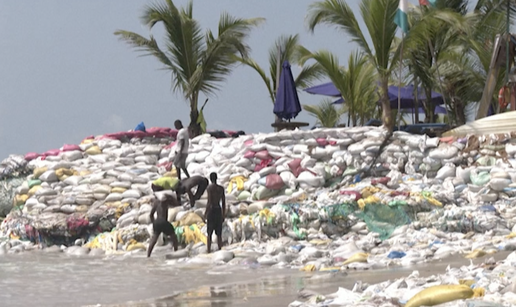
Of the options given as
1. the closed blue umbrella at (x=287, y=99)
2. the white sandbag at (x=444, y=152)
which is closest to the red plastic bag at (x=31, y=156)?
the closed blue umbrella at (x=287, y=99)

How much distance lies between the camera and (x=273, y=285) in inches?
273

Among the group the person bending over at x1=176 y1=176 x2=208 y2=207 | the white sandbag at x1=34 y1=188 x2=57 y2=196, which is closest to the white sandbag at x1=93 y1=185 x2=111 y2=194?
the white sandbag at x1=34 y1=188 x2=57 y2=196

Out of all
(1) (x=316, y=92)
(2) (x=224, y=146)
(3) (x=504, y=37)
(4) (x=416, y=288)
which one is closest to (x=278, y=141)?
(2) (x=224, y=146)

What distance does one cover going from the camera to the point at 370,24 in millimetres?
14703

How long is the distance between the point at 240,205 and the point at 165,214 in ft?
4.45

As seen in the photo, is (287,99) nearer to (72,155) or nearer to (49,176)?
(72,155)

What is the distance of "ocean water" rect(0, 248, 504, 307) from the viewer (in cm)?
632

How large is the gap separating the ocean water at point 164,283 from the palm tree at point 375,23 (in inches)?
258

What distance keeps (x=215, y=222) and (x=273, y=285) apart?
3.37m

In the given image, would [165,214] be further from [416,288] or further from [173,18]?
[173,18]

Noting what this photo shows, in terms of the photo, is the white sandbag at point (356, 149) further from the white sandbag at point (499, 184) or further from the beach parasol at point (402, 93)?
the beach parasol at point (402, 93)

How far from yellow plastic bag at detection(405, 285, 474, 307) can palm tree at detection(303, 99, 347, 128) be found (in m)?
25.7

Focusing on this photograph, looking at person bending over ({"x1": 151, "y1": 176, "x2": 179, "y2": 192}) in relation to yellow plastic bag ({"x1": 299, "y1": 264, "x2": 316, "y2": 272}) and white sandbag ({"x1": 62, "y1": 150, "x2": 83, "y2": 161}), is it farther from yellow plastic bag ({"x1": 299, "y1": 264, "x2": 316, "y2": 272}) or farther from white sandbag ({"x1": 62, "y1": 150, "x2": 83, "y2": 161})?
yellow plastic bag ({"x1": 299, "y1": 264, "x2": 316, "y2": 272})

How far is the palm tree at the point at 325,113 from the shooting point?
30.4 m
